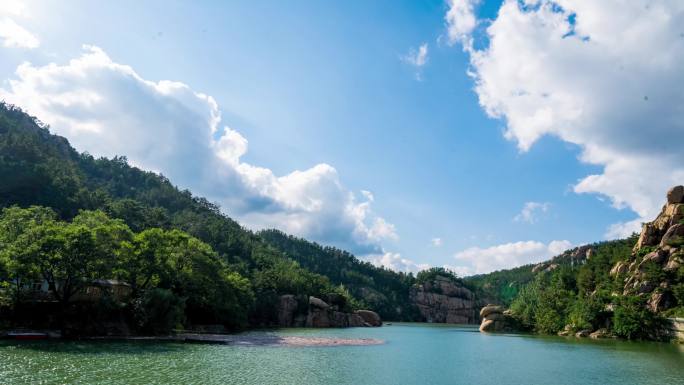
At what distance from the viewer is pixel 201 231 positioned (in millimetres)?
143125

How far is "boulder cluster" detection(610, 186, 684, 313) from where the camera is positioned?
7419 cm

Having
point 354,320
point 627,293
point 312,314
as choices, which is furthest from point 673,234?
point 312,314

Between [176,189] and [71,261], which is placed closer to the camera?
[71,261]

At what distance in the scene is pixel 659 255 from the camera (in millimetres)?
78812

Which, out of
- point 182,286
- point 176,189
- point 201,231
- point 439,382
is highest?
point 176,189

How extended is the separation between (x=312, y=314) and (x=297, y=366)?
3229 inches

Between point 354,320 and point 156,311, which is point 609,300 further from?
point 156,311

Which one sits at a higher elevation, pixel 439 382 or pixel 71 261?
pixel 71 261

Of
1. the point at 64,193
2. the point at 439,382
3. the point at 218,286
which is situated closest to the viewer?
the point at 439,382

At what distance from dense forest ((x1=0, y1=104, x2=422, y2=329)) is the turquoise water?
952 cm

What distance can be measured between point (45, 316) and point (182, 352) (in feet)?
61.3

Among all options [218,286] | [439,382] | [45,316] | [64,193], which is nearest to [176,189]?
[64,193]

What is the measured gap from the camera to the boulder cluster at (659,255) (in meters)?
74.2

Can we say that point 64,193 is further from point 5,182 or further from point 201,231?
point 201,231
